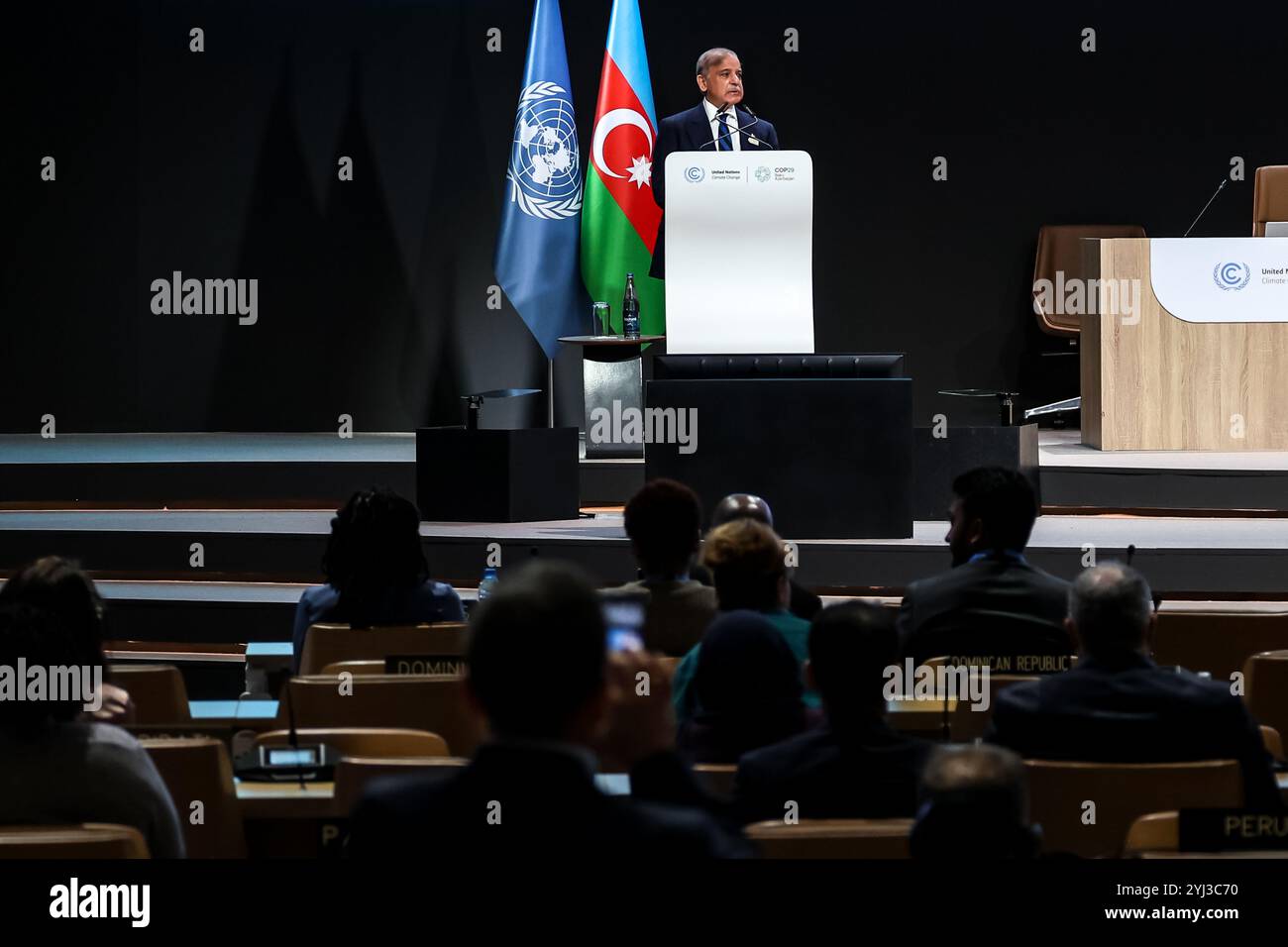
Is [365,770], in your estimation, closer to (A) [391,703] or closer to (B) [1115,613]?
(A) [391,703]

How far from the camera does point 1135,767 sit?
240 cm

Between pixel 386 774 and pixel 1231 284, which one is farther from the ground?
pixel 1231 284

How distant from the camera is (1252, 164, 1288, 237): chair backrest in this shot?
8.13 meters

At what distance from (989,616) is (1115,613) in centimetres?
79

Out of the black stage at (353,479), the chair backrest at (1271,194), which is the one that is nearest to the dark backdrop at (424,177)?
the chair backrest at (1271,194)

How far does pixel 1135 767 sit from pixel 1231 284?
5292 millimetres

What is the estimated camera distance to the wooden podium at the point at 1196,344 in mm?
7195

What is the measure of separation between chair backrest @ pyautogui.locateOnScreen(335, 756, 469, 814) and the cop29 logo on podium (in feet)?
20.1

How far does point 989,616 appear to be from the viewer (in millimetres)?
3508

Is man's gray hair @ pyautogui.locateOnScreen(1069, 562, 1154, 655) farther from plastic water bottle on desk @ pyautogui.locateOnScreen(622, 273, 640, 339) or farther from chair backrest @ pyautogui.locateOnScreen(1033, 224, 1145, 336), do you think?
chair backrest @ pyautogui.locateOnScreen(1033, 224, 1145, 336)

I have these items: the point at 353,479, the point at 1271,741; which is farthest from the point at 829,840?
the point at 353,479

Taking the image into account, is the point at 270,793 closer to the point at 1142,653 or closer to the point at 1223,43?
the point at 1142,653

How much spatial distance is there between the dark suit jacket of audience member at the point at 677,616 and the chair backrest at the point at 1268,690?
1.11m
